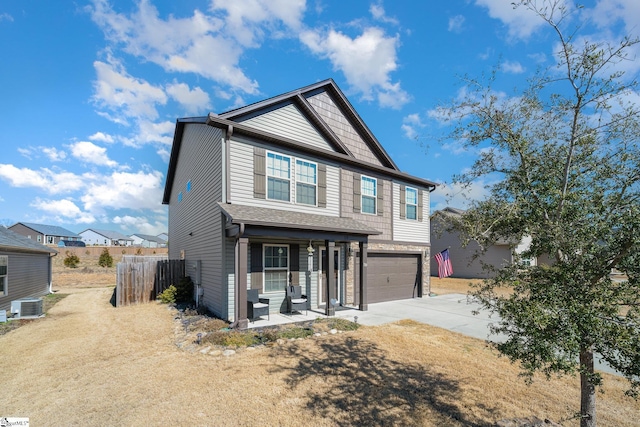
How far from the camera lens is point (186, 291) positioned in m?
12.2

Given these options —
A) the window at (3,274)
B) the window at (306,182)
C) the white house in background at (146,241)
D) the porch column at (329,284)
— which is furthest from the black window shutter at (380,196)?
the white house in background at (146,241)

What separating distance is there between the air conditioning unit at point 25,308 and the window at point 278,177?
8808mm

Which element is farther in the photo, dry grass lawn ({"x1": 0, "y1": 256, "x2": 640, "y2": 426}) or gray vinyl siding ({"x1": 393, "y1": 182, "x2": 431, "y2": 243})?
gray vinyl siding ({"x1": 393, "y1": 182, "x2": 431, "y2": 243})

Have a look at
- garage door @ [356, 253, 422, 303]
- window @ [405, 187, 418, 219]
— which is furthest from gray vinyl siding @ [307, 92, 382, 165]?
garage door @ [356, 253, 422, 303]

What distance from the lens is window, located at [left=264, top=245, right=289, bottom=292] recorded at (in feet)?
31.0

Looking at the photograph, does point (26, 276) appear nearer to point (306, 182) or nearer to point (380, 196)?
point (306, 182)

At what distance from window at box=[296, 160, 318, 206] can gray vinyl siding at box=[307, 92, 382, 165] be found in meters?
2.46

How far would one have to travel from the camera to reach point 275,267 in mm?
9641

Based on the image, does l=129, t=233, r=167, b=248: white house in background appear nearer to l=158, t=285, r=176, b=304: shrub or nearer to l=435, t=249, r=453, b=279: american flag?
l=158, t=285, r=176, b=304: shrub

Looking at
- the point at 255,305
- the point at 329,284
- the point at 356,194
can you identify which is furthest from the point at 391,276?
→ the point at 255,305

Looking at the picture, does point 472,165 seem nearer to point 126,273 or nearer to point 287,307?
point 287,307

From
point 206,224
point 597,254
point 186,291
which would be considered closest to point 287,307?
point 206,224

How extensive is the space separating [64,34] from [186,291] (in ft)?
34.0

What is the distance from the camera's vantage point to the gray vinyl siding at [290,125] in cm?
978
